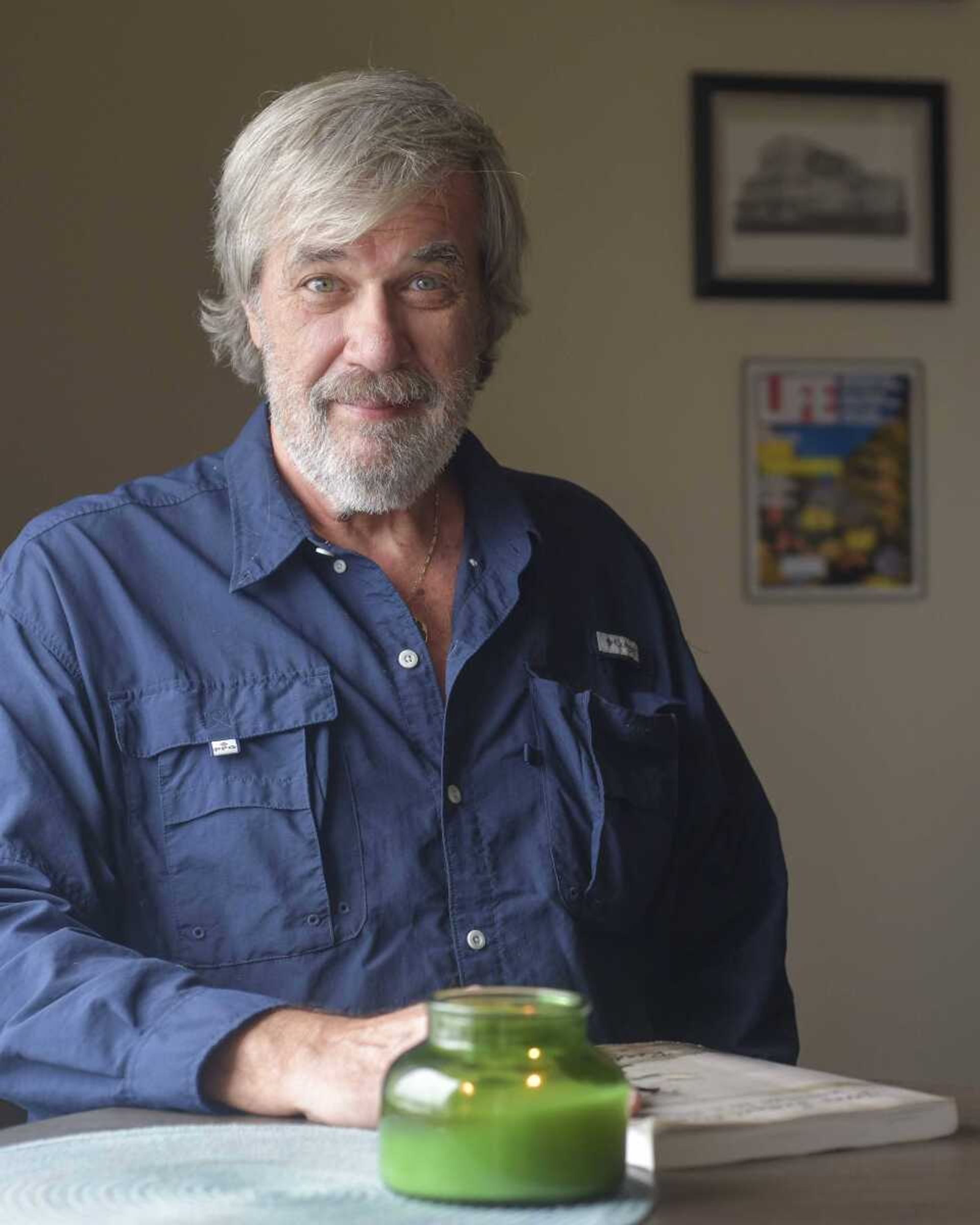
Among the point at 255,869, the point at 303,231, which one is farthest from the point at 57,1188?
the point at 303,231

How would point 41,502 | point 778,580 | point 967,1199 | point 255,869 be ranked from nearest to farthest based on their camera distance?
point 967,1199 < point 255,869 < point 41,502 < point 778,580

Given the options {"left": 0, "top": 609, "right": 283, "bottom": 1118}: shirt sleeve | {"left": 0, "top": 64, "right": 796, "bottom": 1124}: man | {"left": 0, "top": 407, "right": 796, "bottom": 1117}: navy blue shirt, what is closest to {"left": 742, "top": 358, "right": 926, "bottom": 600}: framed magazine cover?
{"left": 0, "top": 64, "right": 796, "bottom": 1124}: man

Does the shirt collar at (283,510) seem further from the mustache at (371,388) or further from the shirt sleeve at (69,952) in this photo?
the shirt sleeve at (69,952)

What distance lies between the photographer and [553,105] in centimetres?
312

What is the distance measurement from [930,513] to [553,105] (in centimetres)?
97

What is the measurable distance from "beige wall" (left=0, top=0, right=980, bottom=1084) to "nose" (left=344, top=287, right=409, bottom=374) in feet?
4.28

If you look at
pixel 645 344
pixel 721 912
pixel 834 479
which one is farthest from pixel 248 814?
pixel 834 479

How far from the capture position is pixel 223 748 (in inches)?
63.3

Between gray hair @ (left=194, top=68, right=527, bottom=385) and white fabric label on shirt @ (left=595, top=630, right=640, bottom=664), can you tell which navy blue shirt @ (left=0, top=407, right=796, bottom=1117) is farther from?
gray hair @ (left=194, top=68, right=527, bottom=385)

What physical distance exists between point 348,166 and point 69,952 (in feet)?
2.57

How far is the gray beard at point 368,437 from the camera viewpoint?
1.75 meters

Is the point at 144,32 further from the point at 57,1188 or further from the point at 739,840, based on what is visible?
the point at 57,1188

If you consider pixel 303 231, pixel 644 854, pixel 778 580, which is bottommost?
pixel 644 854

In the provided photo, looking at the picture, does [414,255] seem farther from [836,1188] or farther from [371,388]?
[836,1188]
